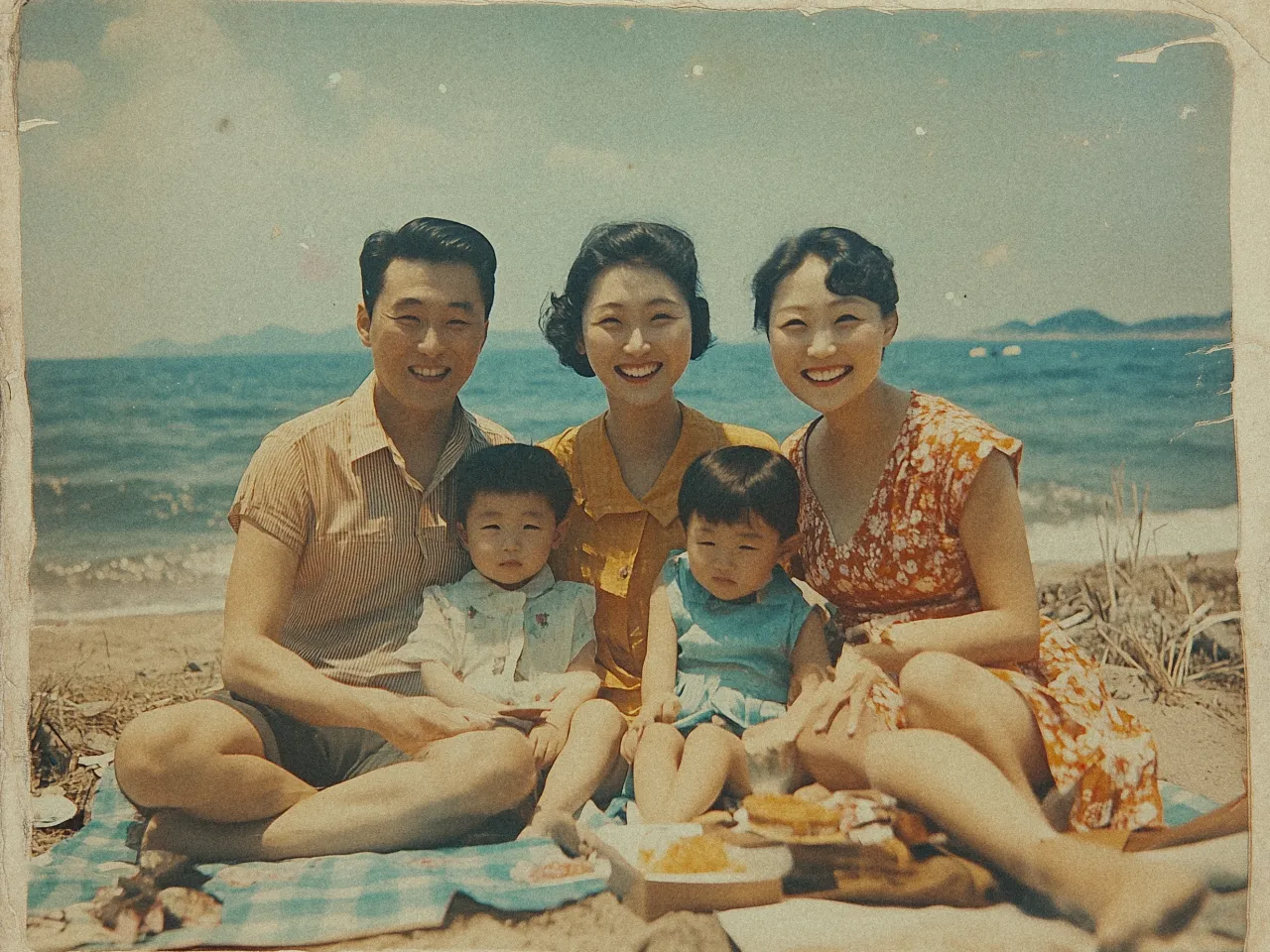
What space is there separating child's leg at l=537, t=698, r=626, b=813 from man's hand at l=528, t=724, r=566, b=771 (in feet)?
0.06

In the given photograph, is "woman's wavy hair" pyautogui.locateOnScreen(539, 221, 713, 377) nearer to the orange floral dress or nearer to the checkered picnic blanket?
the orange floral dress

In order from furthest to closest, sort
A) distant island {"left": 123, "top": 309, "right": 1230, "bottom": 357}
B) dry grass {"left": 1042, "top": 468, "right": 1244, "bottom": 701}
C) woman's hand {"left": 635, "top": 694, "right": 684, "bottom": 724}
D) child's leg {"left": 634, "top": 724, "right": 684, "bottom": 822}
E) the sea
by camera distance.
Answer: dry grass {"left": 1042, "top": 468, "right": 1244, "bottom": 701} < distant island {"left": 123, "top": 309, "right": 1230, "bottom": 357} < the sea < woman's hand {"left": 635, "top": 694, "right": 684, "bottom": 724} < child's leg {"left": 634, "top": 724, "right": 684, "bottom": 822}

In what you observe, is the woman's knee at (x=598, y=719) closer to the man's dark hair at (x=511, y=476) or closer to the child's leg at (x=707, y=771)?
the child's leg at (x=707, y=771)

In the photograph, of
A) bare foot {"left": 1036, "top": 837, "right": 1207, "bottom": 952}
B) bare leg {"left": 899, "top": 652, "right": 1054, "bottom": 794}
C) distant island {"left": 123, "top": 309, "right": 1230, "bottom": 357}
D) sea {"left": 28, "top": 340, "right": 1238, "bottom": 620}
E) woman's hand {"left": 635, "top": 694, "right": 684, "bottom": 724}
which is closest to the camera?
bare foot {"left": 1036, "top": 837, "right": 1207, "bottom": 952}

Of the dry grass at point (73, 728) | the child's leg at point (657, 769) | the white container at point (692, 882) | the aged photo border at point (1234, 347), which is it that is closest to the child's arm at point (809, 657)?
the child's leg at point (657, 769)

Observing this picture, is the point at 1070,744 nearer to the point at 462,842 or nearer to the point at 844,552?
the point at 844,552

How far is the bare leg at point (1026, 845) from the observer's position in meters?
2.62

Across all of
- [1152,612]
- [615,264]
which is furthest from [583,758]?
[1152,612]

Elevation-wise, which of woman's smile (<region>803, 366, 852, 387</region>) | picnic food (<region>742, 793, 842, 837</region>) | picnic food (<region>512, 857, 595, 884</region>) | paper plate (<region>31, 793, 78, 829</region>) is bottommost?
picnic food (<region>512, 857, 595, 884</region>)

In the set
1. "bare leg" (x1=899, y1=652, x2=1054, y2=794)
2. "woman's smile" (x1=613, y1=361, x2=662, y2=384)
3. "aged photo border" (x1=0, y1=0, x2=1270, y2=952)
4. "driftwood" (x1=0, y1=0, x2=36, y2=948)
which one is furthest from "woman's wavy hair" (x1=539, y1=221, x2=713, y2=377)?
"driftwood" (x1=0, y1=0, x2=36, y2=948)

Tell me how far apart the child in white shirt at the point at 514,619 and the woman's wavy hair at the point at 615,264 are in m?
0.43

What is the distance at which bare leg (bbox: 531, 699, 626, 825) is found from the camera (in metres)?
3.01

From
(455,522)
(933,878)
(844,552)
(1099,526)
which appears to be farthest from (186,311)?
(1099,526)

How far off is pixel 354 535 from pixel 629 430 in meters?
0.86
